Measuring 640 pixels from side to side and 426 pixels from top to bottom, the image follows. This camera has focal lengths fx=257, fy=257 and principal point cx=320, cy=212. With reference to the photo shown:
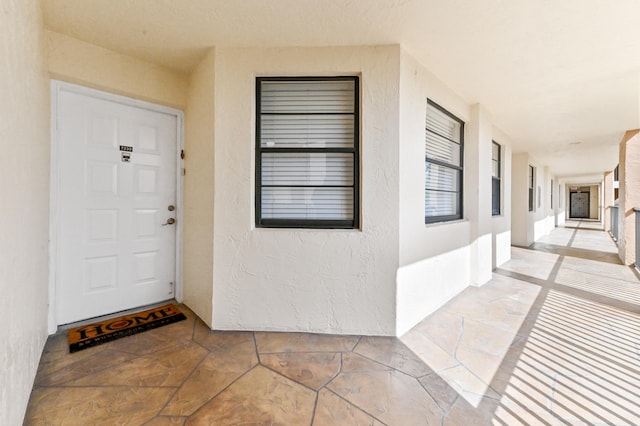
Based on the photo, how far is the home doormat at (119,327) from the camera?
206 cm

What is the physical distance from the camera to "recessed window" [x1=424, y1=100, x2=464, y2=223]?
9.39 ft

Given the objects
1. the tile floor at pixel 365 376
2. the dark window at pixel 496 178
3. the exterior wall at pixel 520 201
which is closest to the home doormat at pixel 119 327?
the tile floor at pixel 365 376

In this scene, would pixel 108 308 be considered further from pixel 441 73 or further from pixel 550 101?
pixel 550 101

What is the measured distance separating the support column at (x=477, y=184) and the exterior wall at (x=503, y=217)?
1.15 meters

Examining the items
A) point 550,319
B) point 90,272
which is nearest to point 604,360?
point 550,319

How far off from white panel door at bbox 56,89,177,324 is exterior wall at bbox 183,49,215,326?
22 centimetres

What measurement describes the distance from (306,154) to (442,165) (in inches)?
67.7

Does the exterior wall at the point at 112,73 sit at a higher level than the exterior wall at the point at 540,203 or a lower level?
higher

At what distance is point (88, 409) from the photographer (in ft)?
4.65

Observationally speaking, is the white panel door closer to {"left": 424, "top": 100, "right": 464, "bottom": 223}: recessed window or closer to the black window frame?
{"left": 424, "top": 100, "right": 464, "bottom": 223}: recessed window

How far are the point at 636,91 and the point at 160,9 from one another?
484 cm

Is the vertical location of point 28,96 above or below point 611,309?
above

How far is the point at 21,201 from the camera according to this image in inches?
53.7

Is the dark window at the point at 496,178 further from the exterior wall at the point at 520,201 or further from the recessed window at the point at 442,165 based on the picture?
the exterior wall at the point at 520,201
